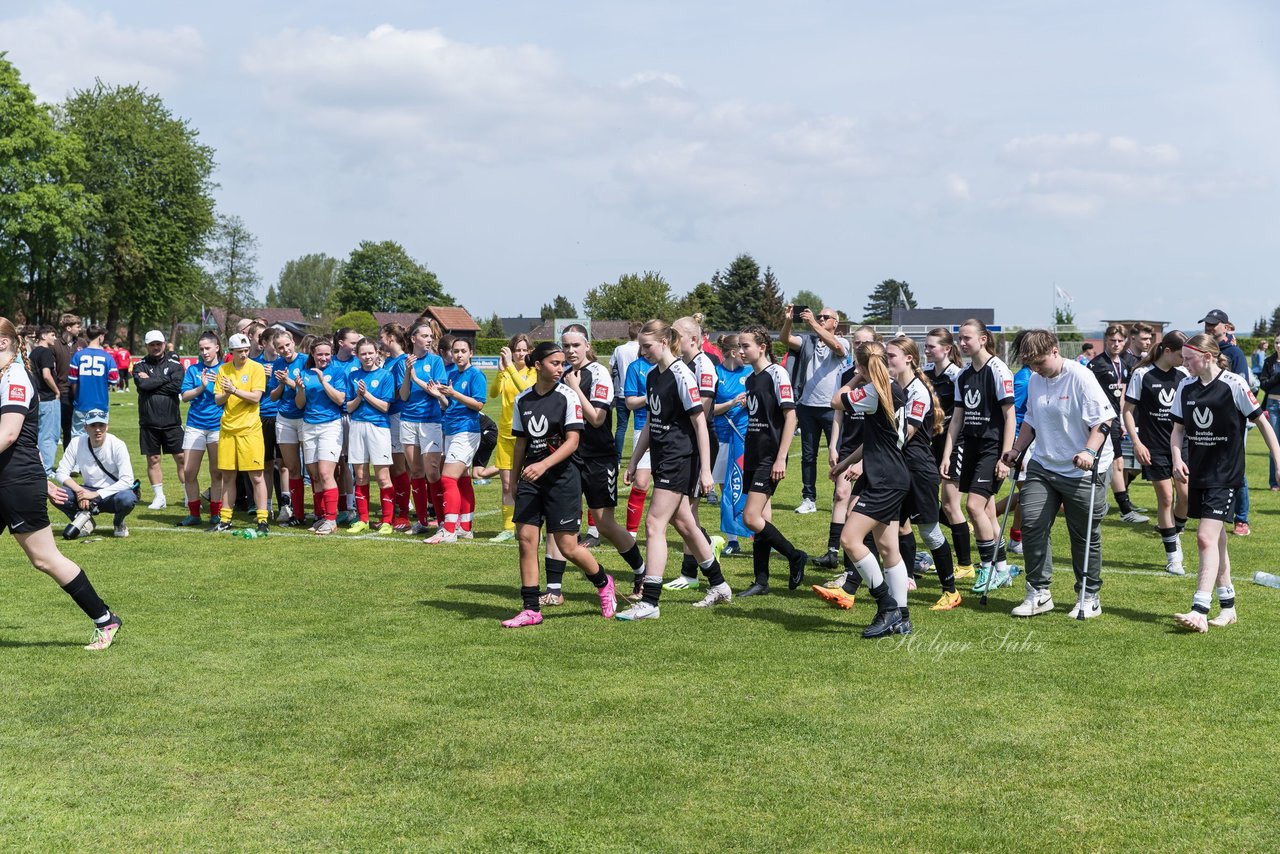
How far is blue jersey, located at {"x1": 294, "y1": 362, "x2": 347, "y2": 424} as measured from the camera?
1205cm

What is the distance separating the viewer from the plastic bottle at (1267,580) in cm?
921

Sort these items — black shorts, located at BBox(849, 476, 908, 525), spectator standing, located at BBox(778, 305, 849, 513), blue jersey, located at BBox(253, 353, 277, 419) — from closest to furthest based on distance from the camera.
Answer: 1. black shorts, located at BBox(849, 476, 908, 525)
2. spectator standing, located at BBox(778, 305, 849, 513)
3. blue jersey, located at BBox(253, 353, 277, 419)

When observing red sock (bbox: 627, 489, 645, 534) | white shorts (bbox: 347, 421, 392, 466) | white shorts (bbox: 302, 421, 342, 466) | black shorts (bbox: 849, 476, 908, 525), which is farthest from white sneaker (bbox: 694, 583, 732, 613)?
white shorts (bbox: 302, 421, 342, 466)

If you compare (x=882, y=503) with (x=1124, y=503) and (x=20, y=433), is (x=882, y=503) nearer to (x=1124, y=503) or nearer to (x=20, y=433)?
(x=20, y=433)

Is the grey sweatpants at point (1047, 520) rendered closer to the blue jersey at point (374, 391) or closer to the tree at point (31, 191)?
the blue jersey at point (374, 391)

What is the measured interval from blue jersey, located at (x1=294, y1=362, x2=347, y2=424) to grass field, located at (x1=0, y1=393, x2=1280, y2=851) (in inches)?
123

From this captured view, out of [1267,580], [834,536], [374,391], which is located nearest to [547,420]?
[834,536]

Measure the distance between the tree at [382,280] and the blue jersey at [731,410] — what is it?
123 m

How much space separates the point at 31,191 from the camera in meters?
58.9

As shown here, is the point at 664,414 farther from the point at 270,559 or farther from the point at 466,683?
the point at 270,559

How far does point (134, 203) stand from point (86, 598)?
66610 mm

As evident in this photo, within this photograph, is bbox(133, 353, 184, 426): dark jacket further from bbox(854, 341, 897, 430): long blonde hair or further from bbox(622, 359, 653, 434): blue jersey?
bbox(854, 341, 897, 430): long blonde hair

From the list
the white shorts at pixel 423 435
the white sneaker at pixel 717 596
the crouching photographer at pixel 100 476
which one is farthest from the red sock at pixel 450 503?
the white sneaker at pixel 717 596

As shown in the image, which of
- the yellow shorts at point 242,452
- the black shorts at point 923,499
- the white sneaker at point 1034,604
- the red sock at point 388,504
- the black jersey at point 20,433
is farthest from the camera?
the red sock at point 388,504
